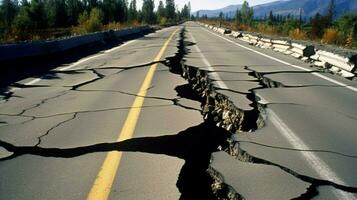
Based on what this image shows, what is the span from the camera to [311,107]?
745 cm

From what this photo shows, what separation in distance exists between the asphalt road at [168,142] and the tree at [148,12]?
4503 inches

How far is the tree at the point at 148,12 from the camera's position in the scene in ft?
414

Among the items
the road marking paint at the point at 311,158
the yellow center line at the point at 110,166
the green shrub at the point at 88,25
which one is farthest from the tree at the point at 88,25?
the road marking paint at the point at 311,158

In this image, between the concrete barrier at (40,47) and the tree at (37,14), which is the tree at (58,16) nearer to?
the tree at (37,14)

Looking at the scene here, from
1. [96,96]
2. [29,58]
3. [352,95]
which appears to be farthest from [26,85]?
[352,95]

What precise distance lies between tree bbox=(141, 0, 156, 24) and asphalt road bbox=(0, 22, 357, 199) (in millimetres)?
114386

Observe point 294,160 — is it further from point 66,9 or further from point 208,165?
point 66,9

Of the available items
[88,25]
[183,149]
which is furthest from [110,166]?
[88,25]

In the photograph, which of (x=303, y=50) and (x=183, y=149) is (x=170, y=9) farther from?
(x=183, y=149)

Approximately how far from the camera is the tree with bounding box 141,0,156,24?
126125 mm

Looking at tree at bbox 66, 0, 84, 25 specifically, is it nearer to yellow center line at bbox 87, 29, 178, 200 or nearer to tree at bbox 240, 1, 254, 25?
tree at bbox 240, 1, 254, 25

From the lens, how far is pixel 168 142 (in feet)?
17.6

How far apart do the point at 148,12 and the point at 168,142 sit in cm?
12795

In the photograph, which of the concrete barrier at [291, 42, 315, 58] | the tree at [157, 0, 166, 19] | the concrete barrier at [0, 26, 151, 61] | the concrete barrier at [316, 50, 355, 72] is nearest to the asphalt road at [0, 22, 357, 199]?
the concrete barrier at [316, 50, 355, 72]
